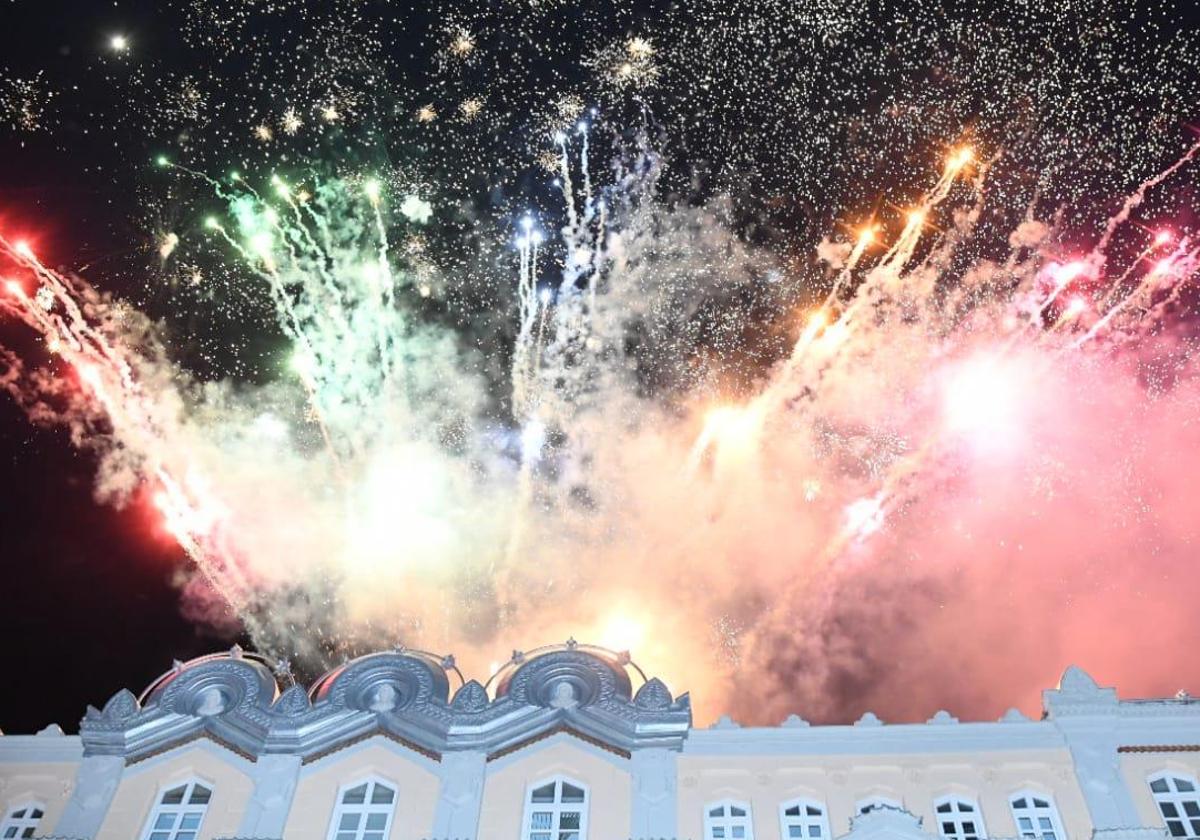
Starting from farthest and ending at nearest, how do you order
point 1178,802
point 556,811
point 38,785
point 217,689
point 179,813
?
1. point 217,689
2. point 38,785
3. point 179,813
4. point 556,811
5. point 1178,802

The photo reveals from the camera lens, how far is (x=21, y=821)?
21.3 metres

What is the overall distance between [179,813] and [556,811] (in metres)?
7.71

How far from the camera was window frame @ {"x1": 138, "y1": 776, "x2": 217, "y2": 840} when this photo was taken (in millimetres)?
20809

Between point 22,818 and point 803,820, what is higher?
point 803,820

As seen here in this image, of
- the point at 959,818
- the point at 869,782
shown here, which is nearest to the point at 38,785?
the point at 869,782

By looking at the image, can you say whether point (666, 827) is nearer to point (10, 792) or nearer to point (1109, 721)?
point (1109, 721)

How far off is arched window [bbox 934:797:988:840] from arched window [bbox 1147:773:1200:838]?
3.35m

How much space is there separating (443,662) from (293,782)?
395cm

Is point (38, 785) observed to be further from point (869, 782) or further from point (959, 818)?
point (959, 818)

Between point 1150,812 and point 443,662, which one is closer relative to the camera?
point 1150,812

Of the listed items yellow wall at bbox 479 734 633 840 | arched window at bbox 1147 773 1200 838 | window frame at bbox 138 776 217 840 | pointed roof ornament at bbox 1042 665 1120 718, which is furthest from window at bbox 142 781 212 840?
arched window at bbox 1147 773 1200 838

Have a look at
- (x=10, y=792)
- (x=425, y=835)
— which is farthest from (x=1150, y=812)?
(x=10, y=792)

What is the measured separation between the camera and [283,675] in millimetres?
24234

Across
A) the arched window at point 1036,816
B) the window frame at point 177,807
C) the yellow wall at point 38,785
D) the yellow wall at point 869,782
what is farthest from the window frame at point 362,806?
the arched window at point 1036,816
